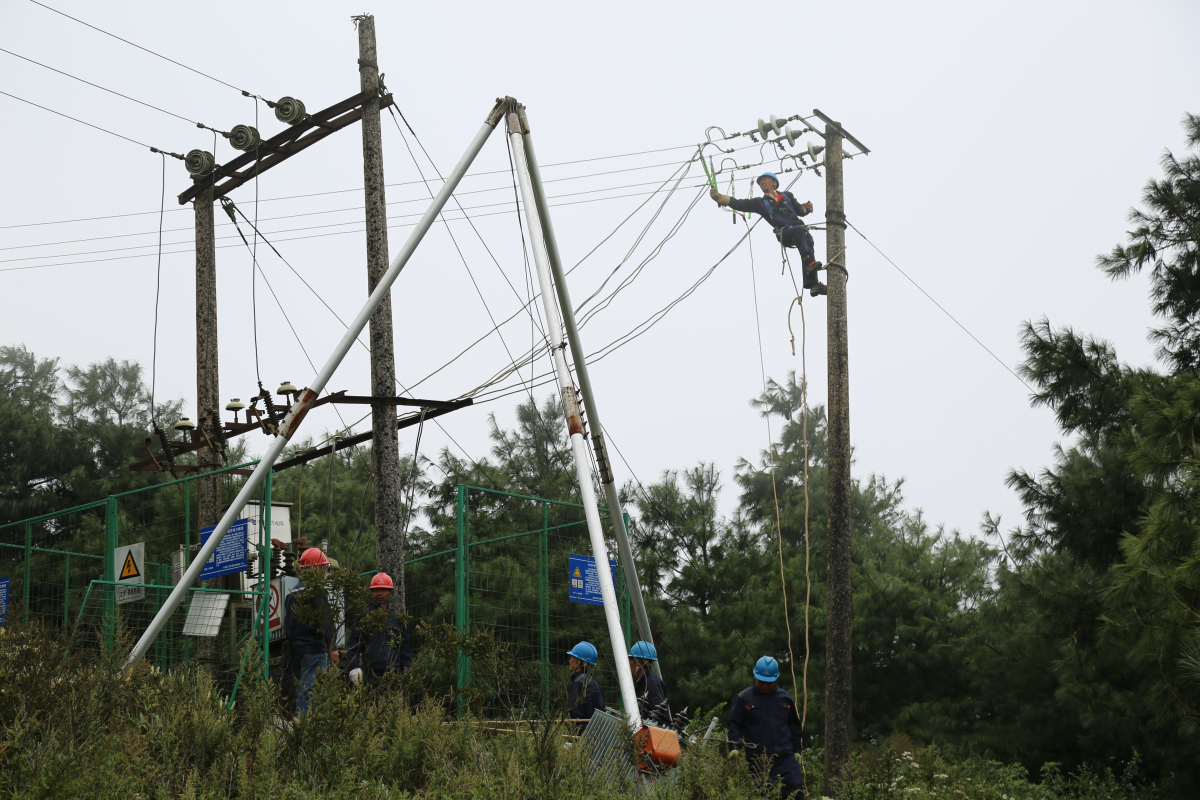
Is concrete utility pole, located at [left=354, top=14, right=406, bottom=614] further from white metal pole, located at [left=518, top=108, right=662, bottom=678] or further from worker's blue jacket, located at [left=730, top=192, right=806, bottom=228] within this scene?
worker's blue jacket, located at [left=730, top=192, right=806, bottom=228]

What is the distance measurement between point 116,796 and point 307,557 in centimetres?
329

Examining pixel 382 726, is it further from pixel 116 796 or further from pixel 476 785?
pixel 116 796

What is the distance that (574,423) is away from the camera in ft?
24.5

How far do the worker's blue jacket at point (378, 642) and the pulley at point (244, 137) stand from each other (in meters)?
8.40

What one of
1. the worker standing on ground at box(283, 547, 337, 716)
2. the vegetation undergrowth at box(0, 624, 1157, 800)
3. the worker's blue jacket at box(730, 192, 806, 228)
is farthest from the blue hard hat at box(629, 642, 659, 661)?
the worker's blue jacket at box(730, 192, 806, 228)

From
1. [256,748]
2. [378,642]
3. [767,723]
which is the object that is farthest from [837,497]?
[256,748]

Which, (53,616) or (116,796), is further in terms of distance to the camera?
(53,616)

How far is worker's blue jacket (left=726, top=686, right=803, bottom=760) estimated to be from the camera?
318 inches

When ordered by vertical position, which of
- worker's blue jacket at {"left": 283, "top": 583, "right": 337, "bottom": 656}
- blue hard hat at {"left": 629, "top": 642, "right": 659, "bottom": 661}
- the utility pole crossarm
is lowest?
blue hard hat at {"left": 629, "top": 642, "right": 659, "bottom": 661}

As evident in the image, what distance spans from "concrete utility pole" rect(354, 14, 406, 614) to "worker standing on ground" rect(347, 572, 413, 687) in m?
1.65

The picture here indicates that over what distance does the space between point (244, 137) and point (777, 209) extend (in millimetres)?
7081

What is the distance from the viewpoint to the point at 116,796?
4.62 meters

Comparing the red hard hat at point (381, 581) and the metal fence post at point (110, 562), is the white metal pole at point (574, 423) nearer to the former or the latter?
the red hard hat at point (381, 581)

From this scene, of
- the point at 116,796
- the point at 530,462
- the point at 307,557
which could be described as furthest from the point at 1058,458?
the point at 116,796
